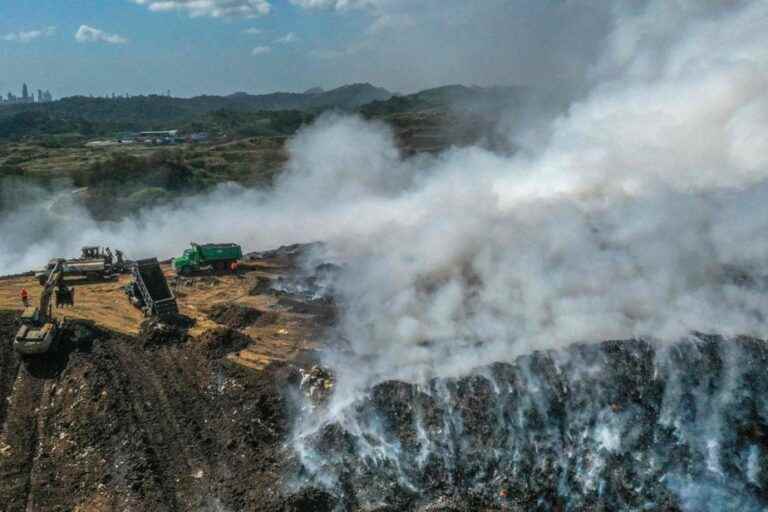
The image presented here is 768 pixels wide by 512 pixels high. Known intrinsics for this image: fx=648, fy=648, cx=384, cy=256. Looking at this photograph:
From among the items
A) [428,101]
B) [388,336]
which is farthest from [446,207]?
[428,101]

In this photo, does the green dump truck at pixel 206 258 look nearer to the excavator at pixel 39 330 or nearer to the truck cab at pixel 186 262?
the truck cab at pixel 186 262

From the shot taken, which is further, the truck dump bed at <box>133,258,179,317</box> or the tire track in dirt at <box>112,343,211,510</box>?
the truck dump bed at <box>133,258,179,317</box>

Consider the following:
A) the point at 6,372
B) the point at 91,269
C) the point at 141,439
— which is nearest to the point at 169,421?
the point at 141,439

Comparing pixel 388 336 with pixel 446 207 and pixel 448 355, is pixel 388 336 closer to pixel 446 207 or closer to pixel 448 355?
pixel 448 355

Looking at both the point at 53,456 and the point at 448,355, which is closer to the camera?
the point at 53,456

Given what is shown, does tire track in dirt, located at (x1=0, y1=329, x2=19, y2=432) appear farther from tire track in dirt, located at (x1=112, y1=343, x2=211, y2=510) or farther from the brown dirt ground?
tire track in dirt, located at (x1=112, y1=343, x2=211, y2=510)

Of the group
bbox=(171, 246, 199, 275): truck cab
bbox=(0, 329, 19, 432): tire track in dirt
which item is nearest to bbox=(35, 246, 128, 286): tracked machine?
bbox=(171, 246, 199, 275): truck cab

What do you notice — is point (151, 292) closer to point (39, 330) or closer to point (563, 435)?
point (39, 330)

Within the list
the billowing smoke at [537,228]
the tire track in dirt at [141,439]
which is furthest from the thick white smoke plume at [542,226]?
the tire track in dirt at [141,439]
